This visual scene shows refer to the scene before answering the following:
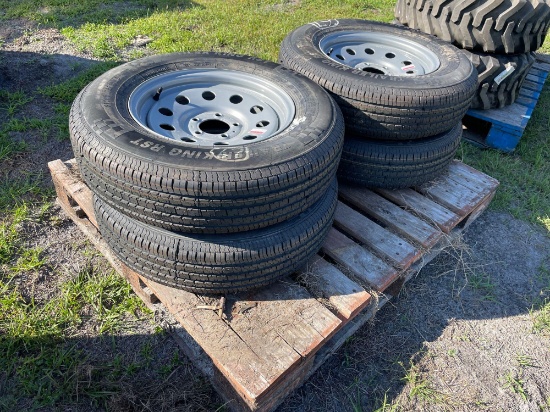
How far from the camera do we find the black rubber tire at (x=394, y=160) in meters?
3.09

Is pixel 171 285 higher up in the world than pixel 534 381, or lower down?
higher up

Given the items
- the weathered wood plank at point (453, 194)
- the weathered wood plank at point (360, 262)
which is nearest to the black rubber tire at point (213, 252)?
the weathered wood plank at point (360, 262)

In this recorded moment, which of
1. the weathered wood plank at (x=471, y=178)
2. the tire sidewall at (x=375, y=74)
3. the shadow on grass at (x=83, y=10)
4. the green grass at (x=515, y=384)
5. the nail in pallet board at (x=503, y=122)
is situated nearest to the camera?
the green grass at (x=515, y=384)

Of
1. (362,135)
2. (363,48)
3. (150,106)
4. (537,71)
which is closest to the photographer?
(150,106)

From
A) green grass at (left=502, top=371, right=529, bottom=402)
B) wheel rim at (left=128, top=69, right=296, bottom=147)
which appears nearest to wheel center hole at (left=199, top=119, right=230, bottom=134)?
wheel rim at (left=128, top=69, right=296, bottom=147)

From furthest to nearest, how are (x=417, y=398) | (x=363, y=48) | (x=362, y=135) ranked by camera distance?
1. (x=363, y=48)
2. (x=362, y=135)
3. (x=417, y=398)

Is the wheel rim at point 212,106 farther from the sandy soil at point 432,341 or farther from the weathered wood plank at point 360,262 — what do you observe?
the sandy soil at point 432,341

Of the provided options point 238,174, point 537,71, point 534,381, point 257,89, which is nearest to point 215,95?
point 257,89

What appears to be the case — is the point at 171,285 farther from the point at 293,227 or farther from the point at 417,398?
the point at 417,398

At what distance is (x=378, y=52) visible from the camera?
377 centimetres

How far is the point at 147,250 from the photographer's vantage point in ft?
7.56

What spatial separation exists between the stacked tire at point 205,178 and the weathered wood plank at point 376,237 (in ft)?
1.17

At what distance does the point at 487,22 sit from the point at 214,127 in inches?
114

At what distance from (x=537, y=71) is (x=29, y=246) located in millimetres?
5731
